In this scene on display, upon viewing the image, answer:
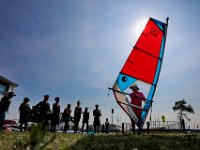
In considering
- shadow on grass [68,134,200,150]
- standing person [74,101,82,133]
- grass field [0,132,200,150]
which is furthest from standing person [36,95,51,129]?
shadow on grass [68,134,200,150]

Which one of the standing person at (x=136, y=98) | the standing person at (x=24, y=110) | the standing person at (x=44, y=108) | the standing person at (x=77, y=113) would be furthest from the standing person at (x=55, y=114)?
the standing person at (x=136, y=98)

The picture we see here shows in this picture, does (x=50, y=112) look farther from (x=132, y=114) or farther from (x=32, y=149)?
(x=32, y=149)

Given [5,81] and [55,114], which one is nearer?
[55,114]

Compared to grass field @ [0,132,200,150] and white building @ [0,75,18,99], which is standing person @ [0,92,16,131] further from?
white building @ [0,75,18,99]

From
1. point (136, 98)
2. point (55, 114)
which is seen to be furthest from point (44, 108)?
point (136, 98)

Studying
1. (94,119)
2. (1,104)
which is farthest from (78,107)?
(1,104)

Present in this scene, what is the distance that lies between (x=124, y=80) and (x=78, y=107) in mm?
3519

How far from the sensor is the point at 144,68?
1201cm

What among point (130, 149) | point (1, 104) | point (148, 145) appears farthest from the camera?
point (1, 104)

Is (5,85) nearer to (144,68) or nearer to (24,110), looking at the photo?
(24,110)

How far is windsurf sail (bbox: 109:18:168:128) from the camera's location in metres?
11.3

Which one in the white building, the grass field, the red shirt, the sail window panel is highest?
the white building

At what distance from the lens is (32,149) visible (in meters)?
0.99

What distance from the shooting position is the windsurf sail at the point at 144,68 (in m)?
11.3
